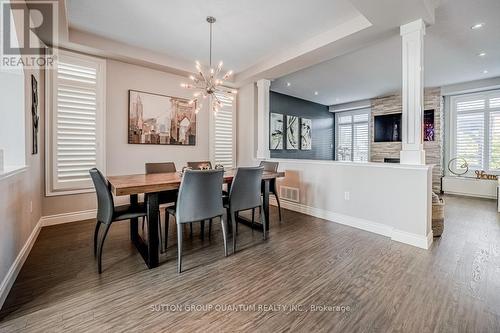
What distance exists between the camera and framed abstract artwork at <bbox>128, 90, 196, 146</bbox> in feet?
13.6

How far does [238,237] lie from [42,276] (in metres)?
1.95

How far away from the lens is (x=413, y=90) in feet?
9.49

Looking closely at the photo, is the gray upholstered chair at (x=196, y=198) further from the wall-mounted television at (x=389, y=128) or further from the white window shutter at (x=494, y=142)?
the white window shutter at (x=494, y=142)

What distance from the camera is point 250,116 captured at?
523 centimetres

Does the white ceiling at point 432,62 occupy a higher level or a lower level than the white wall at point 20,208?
higher

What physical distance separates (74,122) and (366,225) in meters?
4.64

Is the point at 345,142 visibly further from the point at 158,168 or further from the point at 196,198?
the point at 196,198

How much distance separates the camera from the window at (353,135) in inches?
316

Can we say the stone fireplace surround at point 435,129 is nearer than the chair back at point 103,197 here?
No

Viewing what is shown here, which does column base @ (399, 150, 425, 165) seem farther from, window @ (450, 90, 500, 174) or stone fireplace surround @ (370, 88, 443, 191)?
window @ (450, 90, 500, 174)

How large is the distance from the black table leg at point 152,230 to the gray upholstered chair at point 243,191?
0.79m

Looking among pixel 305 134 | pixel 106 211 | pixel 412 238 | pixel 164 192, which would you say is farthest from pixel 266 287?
pixel 305 134

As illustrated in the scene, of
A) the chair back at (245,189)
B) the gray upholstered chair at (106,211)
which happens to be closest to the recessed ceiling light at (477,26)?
the chair back at (245,189)

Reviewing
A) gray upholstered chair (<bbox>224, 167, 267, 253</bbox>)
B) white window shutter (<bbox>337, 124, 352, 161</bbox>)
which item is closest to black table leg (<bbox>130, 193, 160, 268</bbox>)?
gray upholstered chair (<bbox>224, 167, 267, 253</bbox>)
